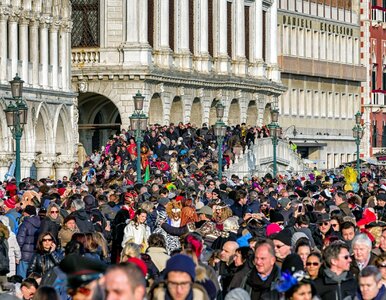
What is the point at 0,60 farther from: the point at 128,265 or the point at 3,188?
the point at 128,265

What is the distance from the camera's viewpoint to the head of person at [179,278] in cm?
1307

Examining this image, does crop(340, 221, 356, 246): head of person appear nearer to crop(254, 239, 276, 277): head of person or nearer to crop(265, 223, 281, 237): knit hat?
crop(265, 223, 281, 237): knit hat

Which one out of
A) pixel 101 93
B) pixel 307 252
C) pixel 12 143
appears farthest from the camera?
pixel 101 93

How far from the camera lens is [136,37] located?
66.6m

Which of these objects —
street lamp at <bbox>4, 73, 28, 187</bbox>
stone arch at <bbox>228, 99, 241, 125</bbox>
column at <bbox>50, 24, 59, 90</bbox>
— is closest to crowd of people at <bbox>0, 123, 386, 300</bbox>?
street lamp at <bbox>4, 73, 28, 187</bbox>

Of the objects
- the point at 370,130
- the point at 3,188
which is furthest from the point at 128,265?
the point at 370,130

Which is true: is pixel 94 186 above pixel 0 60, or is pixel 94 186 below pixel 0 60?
below

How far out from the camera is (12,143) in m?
52.5

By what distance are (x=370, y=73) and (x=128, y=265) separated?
8930 cm

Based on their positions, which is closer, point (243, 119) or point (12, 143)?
point (12, 143)

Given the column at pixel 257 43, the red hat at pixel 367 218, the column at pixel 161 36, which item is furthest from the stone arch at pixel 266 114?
the red hat at pixel 367 218

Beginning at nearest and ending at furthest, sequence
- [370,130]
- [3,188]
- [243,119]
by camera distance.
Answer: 1. [3,188]
2. [243,119]
3. [370,130]

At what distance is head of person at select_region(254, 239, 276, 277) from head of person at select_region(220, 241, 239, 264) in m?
2.81

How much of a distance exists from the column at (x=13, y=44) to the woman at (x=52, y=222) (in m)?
28.7
